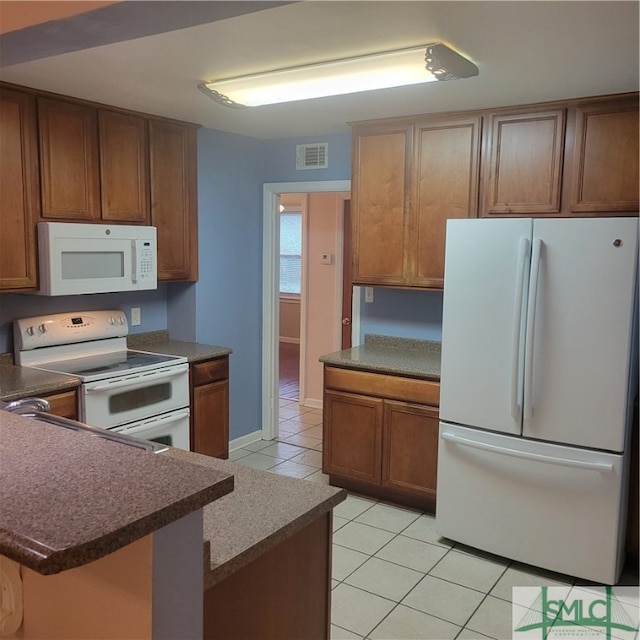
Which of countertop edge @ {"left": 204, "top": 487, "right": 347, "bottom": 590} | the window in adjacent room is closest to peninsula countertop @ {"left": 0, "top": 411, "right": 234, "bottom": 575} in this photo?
countertop edge @ {"left": 204, "top": 487, "right": 347, "bottom": 590}

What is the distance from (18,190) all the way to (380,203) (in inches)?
78.7

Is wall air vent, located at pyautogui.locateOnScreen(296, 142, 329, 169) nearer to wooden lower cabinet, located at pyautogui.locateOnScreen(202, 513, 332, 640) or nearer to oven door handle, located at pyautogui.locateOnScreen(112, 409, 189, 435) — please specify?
oven door handle, located at pyautogui.locateOnScreen(112, 409, 189, 435)

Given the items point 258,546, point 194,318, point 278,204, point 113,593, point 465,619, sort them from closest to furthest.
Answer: point 113,593 → point 258,546 → point 465,619 → point 194,318 → point 278,204

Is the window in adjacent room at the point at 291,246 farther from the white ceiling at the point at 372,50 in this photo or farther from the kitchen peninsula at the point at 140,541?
the kitchen peninsula at the point at 140,541

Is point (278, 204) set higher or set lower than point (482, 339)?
higher

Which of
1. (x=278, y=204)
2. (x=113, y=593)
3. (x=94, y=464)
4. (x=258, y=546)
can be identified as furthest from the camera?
(x=278, y=204)

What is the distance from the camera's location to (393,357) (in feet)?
12.8

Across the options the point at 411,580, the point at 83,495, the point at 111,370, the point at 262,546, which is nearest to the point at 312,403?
the point at 111,370

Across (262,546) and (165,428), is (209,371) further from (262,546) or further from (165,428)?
(262,546)

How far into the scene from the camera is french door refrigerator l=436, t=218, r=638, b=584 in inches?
108

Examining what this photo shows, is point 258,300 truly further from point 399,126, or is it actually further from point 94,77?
point 94,77

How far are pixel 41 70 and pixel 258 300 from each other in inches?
93.0

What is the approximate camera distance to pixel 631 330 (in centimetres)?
270

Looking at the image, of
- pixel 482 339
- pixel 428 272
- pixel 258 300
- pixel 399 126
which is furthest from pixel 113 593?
pixel 258 300
